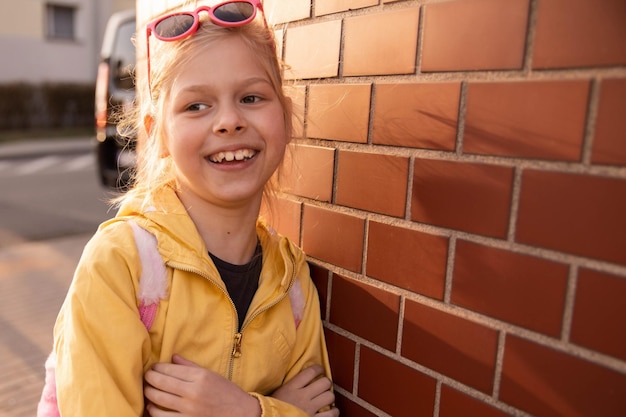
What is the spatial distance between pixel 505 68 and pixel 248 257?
81 cm

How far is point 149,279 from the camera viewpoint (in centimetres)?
130

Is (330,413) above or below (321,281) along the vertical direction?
below

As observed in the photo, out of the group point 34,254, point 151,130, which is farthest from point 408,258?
point 34,254

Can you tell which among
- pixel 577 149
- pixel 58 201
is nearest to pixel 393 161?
pixel 577 149

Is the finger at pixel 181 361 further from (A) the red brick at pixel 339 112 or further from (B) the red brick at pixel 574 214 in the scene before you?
(B) the red brick at pixel 574 214

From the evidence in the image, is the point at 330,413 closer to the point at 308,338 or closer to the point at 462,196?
the point at 308,338

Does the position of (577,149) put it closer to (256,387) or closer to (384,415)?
(384,415)

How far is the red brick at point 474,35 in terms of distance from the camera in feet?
3.37

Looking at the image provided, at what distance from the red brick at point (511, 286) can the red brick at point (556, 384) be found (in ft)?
0.16

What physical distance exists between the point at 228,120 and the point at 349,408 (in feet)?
2.53

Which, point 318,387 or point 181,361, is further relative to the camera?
point 318,387

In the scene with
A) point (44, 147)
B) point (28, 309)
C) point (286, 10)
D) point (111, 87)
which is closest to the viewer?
point (286, 10)

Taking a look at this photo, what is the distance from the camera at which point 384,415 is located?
1.38 meters

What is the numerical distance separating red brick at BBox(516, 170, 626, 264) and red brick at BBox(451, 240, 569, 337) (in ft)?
0.15
